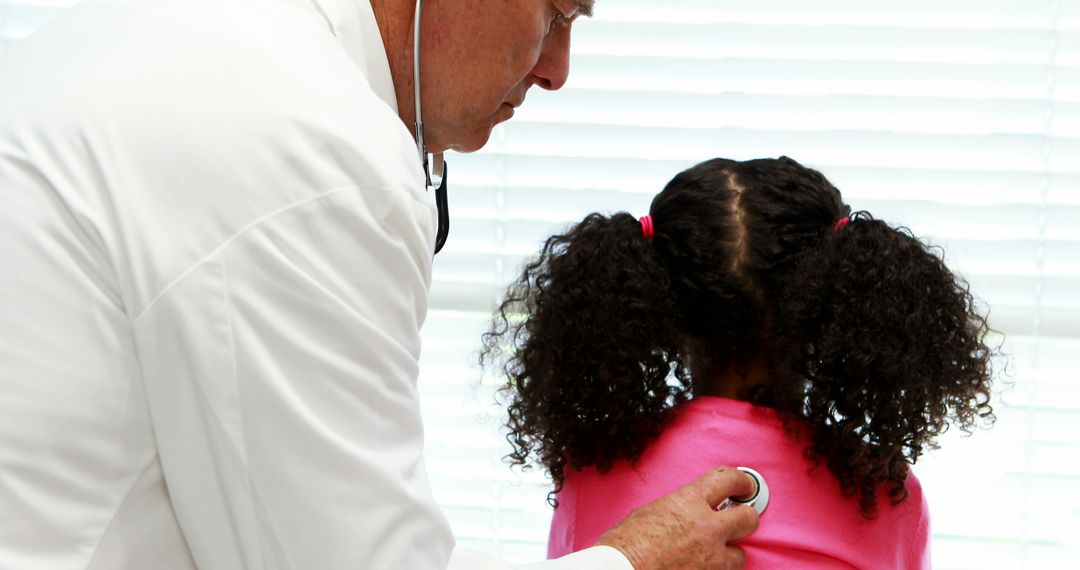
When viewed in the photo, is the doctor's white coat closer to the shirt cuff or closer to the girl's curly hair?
the shirt cuff

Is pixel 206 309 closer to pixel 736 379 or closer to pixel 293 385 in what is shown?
pixel 293 385

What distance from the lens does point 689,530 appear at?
1208 mm

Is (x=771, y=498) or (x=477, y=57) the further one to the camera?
(x=771, y=498)

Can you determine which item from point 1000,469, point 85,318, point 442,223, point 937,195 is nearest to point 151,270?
point 85,318

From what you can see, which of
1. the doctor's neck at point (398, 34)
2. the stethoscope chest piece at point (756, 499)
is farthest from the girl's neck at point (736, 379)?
the doctor's neck at point (398, 34)

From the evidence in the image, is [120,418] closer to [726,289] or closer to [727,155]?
[726,289]

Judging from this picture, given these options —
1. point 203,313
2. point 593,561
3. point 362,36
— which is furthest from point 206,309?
point 593,561

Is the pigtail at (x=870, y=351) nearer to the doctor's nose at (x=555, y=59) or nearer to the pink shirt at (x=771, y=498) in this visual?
the pink shirt at (x=771, y=498)

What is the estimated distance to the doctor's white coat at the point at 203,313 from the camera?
771mm

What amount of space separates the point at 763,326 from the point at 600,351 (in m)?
0.21

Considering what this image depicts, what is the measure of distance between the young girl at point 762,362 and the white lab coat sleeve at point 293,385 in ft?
2.06

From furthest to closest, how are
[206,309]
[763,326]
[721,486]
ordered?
1. [763,326]
2. [721,486]
3. [206,309]

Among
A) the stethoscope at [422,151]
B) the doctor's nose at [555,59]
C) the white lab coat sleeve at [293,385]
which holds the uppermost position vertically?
the doctor's nose at [555,59]

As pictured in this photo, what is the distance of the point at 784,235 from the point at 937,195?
478 mm
